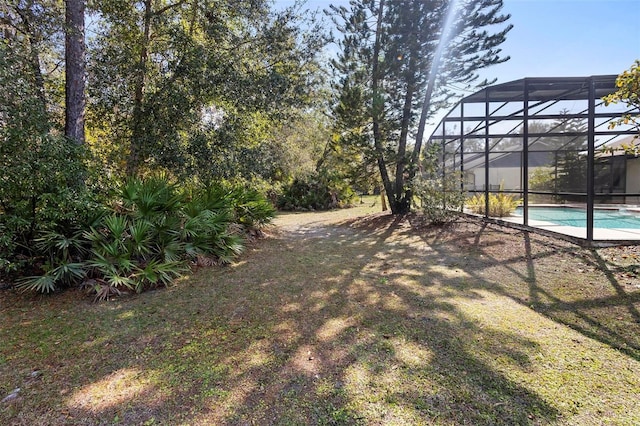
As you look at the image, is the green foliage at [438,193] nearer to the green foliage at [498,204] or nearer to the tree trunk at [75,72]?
the green foliage at [498,204]

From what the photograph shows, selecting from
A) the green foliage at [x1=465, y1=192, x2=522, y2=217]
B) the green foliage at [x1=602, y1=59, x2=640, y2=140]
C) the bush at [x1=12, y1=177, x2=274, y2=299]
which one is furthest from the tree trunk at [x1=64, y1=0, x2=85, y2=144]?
the green foliage at [x1=465, y1=192, x2=522, y2=217]

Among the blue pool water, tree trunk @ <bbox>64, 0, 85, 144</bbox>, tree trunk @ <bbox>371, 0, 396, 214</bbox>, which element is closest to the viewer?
tree trunk @ <bbox>64, 0, 85, 144</bbox>

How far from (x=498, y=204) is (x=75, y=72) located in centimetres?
1101

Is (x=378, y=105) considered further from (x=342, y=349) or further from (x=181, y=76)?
(x=342, y=349)

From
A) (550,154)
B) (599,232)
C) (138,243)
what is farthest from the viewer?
(550,154)

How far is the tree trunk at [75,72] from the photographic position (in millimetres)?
5246

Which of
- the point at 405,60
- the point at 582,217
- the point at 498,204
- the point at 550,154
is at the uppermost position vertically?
the point at 405,60

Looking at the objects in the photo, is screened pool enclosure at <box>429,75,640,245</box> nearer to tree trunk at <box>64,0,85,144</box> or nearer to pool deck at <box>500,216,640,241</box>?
pool deck at <box>500,216,640,241</box>

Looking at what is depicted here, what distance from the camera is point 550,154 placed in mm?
11141

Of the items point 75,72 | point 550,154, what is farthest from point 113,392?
point 550,154

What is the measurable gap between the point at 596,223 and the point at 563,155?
4281 mm

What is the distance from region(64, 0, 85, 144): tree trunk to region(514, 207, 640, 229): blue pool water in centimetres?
1040

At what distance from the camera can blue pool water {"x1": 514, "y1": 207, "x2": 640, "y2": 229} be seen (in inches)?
292

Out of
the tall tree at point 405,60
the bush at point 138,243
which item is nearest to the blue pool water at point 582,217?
the tall tree at point 405,60
